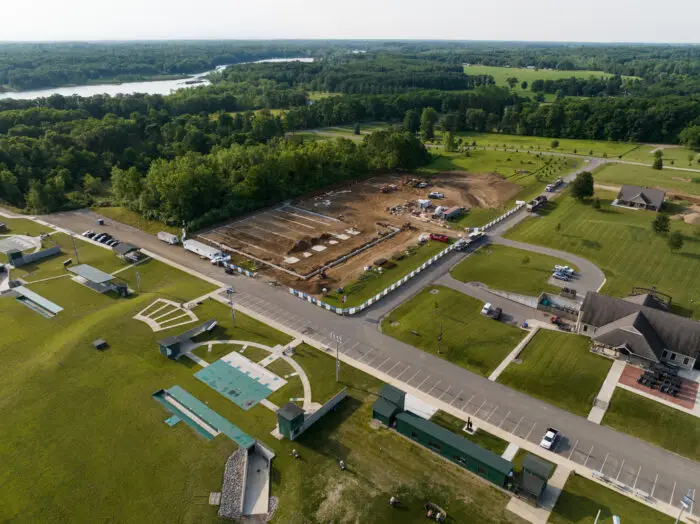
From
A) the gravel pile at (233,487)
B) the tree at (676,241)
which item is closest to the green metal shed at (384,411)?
the gravel pile at (233,487)

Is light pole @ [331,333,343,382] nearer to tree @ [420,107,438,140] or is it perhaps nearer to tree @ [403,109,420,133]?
tree @ [420,107,438,140]

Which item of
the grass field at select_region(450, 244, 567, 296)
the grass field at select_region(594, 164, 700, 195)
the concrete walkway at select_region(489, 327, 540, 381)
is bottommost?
the concrete walkway at select_region(489, 327, 540, 381)

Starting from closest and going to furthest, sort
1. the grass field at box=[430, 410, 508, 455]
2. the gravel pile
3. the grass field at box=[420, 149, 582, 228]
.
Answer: the gravel pile, the grass field at box=[430, 410, 508, 455], the grass field at box=[420, 149, 582, 228]

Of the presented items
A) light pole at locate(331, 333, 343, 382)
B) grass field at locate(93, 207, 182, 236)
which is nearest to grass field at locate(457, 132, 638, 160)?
grass field at locate(93, 207, 182, 236)

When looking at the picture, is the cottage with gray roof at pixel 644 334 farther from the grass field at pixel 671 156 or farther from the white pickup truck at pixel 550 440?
the grass field at pixel 671 156

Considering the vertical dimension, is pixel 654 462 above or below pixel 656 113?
below

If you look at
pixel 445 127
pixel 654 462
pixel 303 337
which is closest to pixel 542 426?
pixel 654 462

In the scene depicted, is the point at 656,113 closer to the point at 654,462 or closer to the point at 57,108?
the point at 654,462
